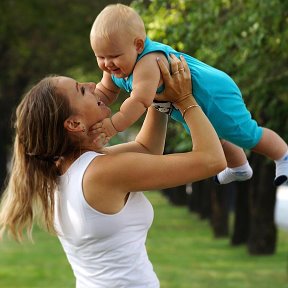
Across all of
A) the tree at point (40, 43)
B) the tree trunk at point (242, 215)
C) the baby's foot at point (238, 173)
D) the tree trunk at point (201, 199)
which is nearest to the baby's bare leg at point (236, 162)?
the baby's foot at point (238, 173)

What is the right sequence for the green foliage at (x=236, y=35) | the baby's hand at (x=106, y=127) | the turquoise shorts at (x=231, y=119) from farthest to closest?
the green foliage at (x=236, y=35) → the turquoise shorts at (x=231, y=119) → the baby's hand at (x=106, y=127)

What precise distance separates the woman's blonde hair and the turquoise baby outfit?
16.3 inches

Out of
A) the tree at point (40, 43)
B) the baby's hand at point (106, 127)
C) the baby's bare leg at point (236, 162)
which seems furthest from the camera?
the tree at point (40, 43)

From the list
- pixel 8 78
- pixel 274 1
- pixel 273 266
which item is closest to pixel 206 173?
pixel 274 1

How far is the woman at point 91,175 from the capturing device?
388 cm

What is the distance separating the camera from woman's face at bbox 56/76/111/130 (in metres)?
3.95

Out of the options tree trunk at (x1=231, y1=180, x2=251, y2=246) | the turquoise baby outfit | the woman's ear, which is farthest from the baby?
tree trunk at (x1=231, y1=180, x2=251, y2=246)

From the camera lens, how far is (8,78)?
3278cm

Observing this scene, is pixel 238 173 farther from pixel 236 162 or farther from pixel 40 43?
pixel 40 43

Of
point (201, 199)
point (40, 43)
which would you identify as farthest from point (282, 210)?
point (40, 43)

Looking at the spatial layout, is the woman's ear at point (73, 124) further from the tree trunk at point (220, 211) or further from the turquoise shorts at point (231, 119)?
the tree trunk at point (220, 211)

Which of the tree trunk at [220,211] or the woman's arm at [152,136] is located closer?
the woman's arm at [152,136]

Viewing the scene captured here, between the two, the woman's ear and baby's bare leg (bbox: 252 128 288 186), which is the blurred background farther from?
the woman's ear

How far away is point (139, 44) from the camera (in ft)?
13.4
